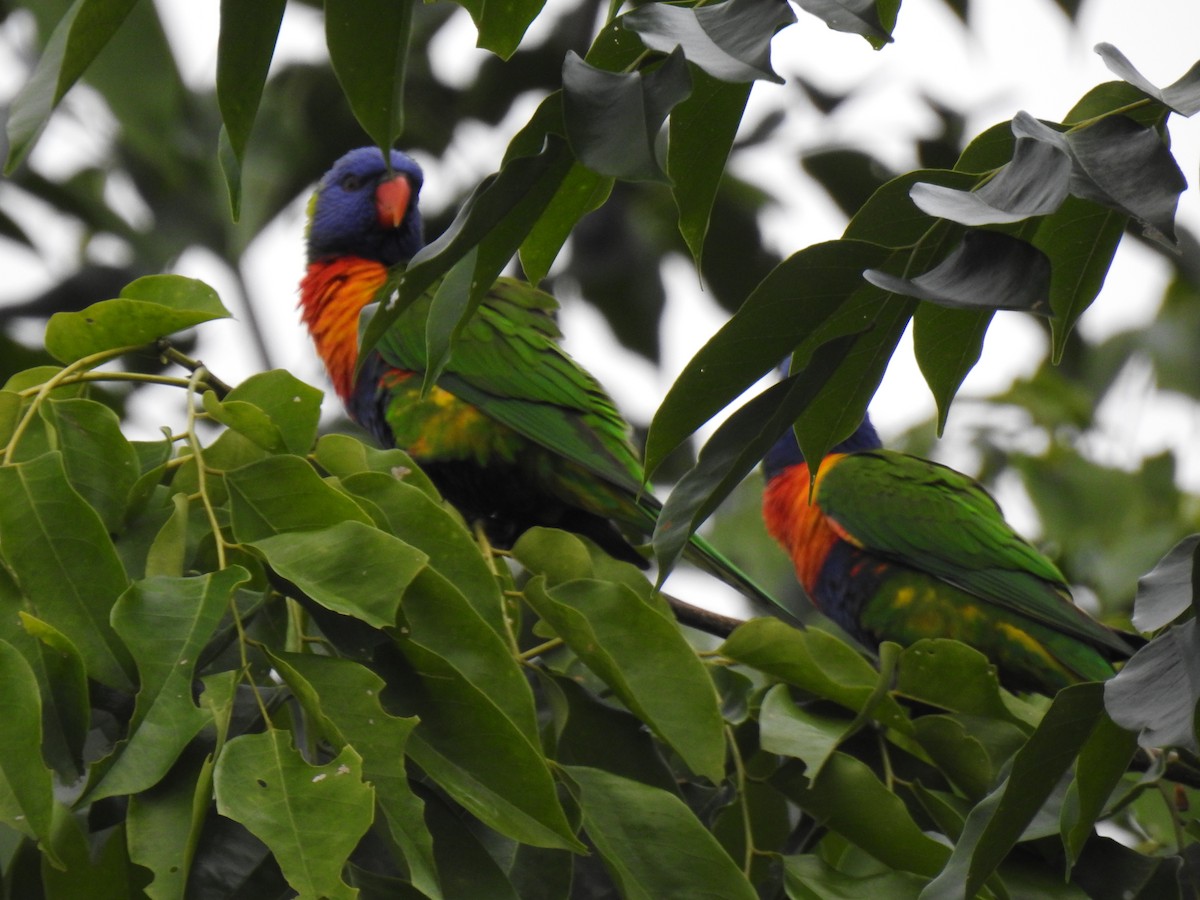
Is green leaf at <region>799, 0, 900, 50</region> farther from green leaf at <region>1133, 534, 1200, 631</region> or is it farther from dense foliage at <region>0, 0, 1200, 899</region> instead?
green leaf at <region>1133, 534, 1200, 631</region>

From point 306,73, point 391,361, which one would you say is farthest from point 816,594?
point 306,73

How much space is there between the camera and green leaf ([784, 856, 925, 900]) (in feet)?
4.25

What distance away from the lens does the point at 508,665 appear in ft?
3.85

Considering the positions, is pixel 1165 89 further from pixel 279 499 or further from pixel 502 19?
pixel 279 499

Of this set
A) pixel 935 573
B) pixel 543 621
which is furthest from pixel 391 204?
pixel 543 621

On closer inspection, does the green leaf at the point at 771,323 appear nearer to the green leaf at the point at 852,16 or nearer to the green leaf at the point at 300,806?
the green leaf at the point at 852,16

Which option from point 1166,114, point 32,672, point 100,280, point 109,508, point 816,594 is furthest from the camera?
point 100,280

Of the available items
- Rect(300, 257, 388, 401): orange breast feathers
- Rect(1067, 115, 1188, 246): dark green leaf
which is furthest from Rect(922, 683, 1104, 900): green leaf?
Rect(300, 257, 388, 401): orange breast feathers

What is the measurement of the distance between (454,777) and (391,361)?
5.17 feet

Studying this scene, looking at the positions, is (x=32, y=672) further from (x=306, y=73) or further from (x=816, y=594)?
(x=306, y=73)

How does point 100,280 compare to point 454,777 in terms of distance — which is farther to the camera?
point 100,280

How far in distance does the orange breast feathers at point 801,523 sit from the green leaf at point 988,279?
2063 millimetres

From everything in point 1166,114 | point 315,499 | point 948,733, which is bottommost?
point 948,733

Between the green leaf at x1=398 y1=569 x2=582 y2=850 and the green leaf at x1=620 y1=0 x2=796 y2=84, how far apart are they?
0.56 metres
